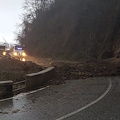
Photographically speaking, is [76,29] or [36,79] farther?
[76,29]

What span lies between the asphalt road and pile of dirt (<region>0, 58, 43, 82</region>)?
11.8 ft

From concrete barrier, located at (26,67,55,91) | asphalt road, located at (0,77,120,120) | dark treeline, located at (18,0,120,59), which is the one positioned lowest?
asphalt road, located at (0,77,120,120)

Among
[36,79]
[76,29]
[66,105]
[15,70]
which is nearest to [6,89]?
[36,79]

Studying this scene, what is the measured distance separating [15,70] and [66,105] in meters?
8.98

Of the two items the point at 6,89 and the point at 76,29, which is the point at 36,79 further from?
the point at 76,29

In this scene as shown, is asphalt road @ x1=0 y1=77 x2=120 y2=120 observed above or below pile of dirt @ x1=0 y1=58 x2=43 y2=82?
below

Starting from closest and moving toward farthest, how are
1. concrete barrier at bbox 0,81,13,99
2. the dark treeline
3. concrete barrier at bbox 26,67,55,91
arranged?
1. concrete barrier at bbox 0,81,13,99
2. concrete barrier at bbox 26,67,55,91
3. the dark treeline

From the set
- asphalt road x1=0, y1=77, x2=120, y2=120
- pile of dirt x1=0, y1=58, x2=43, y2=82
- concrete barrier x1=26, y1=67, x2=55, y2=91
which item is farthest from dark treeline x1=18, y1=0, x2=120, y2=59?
asphalt road x1=0, y1=77, x2=120, y2=120

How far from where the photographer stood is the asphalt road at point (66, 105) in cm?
683

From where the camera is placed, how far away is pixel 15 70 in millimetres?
16281

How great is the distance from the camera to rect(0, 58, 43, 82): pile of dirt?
1389 cm

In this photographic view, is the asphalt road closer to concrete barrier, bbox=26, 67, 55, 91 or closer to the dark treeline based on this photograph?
concrete barrier, bbox=26, 67, 55, 91

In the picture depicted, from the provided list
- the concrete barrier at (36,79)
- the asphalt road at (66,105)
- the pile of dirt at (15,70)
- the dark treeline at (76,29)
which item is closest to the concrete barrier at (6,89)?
the asphalt road at (66,105)

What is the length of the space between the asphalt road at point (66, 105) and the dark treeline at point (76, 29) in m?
21.4
